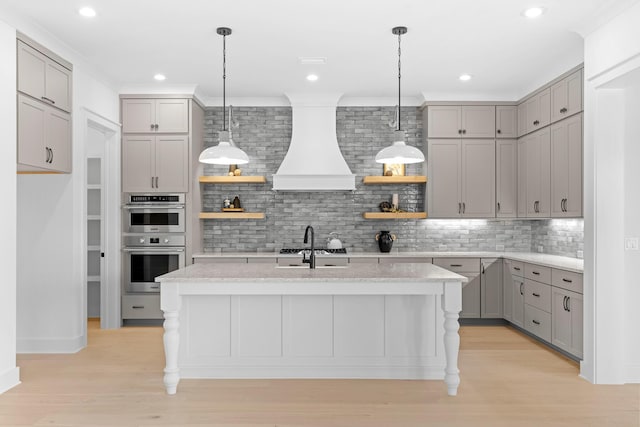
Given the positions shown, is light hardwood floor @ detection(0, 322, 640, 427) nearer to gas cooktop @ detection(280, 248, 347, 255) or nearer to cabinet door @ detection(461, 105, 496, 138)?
gas cooktop @ detection(280, 248, 347, 255)

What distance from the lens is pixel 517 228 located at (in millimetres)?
6500

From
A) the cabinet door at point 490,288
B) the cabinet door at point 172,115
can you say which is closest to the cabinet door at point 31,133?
the cabinet door at point 172,115

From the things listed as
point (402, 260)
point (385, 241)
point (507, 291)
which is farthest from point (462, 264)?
point (385, 241)

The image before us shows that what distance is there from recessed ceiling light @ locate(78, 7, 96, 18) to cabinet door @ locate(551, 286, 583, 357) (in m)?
4.69

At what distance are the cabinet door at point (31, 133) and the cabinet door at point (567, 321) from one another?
15.9 ft

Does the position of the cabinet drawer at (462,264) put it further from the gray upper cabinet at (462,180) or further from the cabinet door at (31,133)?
the cabinet door at (31,133)

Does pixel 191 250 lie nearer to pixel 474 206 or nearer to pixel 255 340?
pixel 255 340

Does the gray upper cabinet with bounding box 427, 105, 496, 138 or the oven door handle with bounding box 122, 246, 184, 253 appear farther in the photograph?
the gray upper cabinet with bounding box 427, 105, 496, 138

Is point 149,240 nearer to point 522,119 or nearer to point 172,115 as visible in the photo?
point 172,115

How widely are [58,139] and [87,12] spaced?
1.26 metres

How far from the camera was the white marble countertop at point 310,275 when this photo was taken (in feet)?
11.5

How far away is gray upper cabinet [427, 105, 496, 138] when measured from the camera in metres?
6.16

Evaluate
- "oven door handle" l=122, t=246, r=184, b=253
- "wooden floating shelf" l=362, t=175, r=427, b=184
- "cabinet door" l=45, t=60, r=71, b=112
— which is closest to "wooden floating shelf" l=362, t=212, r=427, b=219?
"wooden floating shelf" l=362, t=175, r=427, b=184

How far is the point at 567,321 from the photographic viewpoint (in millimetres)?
4461
